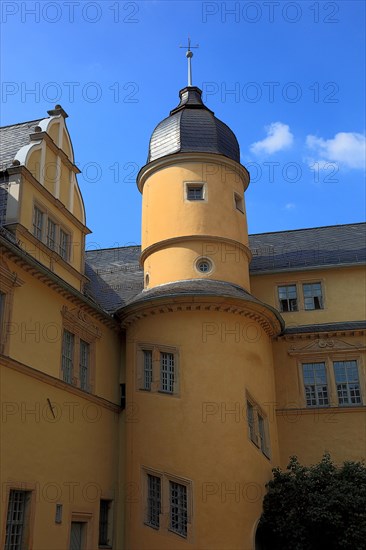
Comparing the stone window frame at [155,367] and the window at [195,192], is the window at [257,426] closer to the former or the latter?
the stone window frame at [155,367]

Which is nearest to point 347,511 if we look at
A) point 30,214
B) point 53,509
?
point 53,509

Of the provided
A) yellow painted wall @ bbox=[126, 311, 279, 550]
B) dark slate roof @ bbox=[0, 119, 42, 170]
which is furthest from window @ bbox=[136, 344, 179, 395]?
dark slate roof @ bbox=[0, 119, 42, 170]

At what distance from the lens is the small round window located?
22.2 metres

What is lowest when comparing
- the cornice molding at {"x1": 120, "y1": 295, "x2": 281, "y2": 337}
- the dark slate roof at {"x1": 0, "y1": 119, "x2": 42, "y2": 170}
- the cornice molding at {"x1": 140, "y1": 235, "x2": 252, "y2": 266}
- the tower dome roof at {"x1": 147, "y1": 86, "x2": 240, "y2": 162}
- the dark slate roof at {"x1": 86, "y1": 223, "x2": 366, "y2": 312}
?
the cornice molding at {"x1": 120, "y1": 295, "x2": 281, "y2": 337}

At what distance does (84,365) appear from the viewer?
19.9m

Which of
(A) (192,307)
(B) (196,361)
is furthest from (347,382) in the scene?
(A) (192,307)

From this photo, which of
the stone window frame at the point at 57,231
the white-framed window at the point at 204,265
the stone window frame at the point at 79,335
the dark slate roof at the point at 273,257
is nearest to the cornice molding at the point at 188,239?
the white-framed window at the point at 204,265

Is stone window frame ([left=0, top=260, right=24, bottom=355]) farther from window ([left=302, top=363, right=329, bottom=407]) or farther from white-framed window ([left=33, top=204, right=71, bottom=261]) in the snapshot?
window ([left=302, top=363, right=329, bottom=407])

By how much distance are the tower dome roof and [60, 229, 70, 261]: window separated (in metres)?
5.32

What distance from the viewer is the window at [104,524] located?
19109mm

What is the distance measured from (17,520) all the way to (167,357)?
23.7ft

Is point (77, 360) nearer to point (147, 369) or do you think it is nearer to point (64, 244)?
point (147, 369)

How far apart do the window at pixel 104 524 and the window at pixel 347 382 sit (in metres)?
9.28

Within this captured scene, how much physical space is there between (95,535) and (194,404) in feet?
15.7
